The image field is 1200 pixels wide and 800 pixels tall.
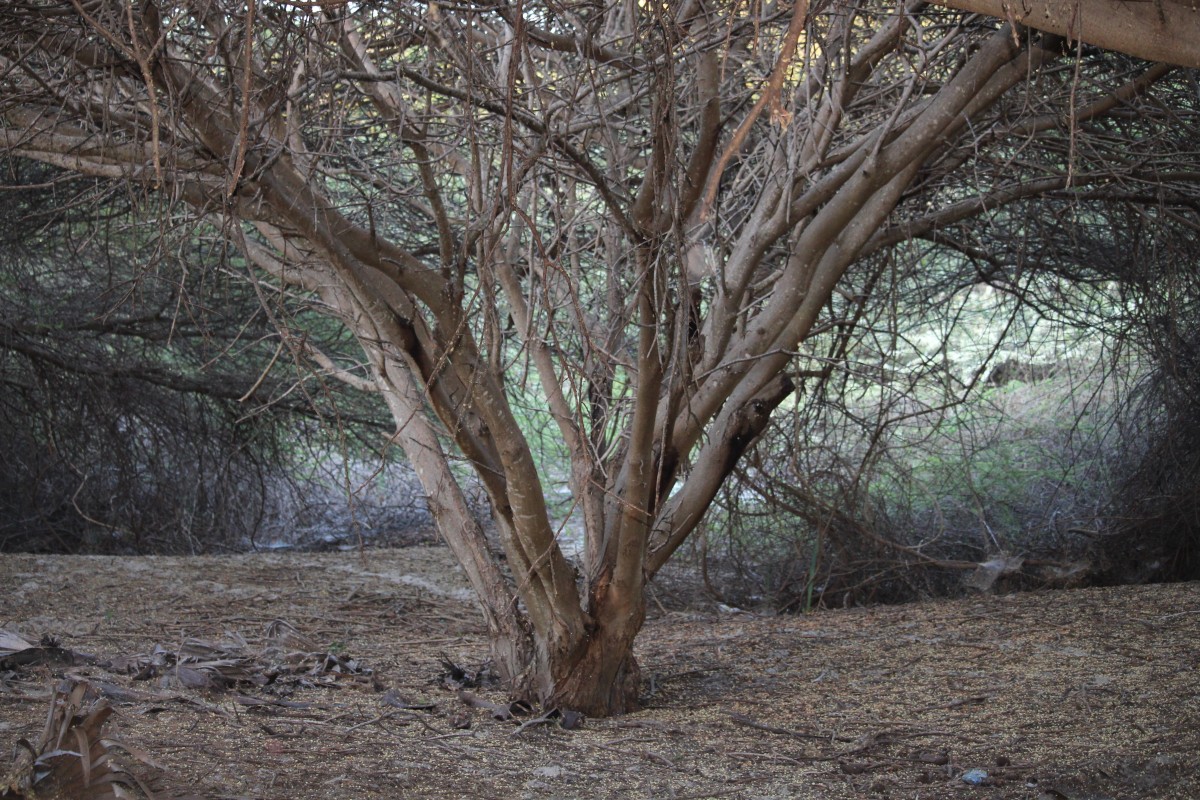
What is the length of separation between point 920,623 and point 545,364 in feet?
7.12

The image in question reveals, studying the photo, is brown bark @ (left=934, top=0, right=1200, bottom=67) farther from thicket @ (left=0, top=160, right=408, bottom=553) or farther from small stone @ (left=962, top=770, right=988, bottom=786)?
thicket @ (left=0, top=160, right=408, bottom=553)

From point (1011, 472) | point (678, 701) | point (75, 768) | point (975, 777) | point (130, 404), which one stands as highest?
point (130, 404)

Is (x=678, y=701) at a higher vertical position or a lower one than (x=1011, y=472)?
lower

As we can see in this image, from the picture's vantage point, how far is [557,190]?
4012 mm

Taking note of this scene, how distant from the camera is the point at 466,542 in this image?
161 inches

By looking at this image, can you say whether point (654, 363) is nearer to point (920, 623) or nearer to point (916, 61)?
point (920, 623)

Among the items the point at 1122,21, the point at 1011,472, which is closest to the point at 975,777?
the point at 1122,21

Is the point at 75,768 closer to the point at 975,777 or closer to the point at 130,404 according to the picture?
the point at 975,777

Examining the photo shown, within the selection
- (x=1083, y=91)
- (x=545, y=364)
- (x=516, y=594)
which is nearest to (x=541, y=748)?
(x=516, y=594)

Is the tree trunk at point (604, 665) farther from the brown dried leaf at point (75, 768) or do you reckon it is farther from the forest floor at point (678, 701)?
the brown dried leaf at point (75, 768)

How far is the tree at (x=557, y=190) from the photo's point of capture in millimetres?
2953

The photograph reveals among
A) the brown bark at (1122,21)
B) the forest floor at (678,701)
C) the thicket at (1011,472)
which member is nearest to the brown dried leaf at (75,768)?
the forest floor at (678,701)

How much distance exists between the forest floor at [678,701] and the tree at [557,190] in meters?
0.53

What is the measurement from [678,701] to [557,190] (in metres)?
1.94
